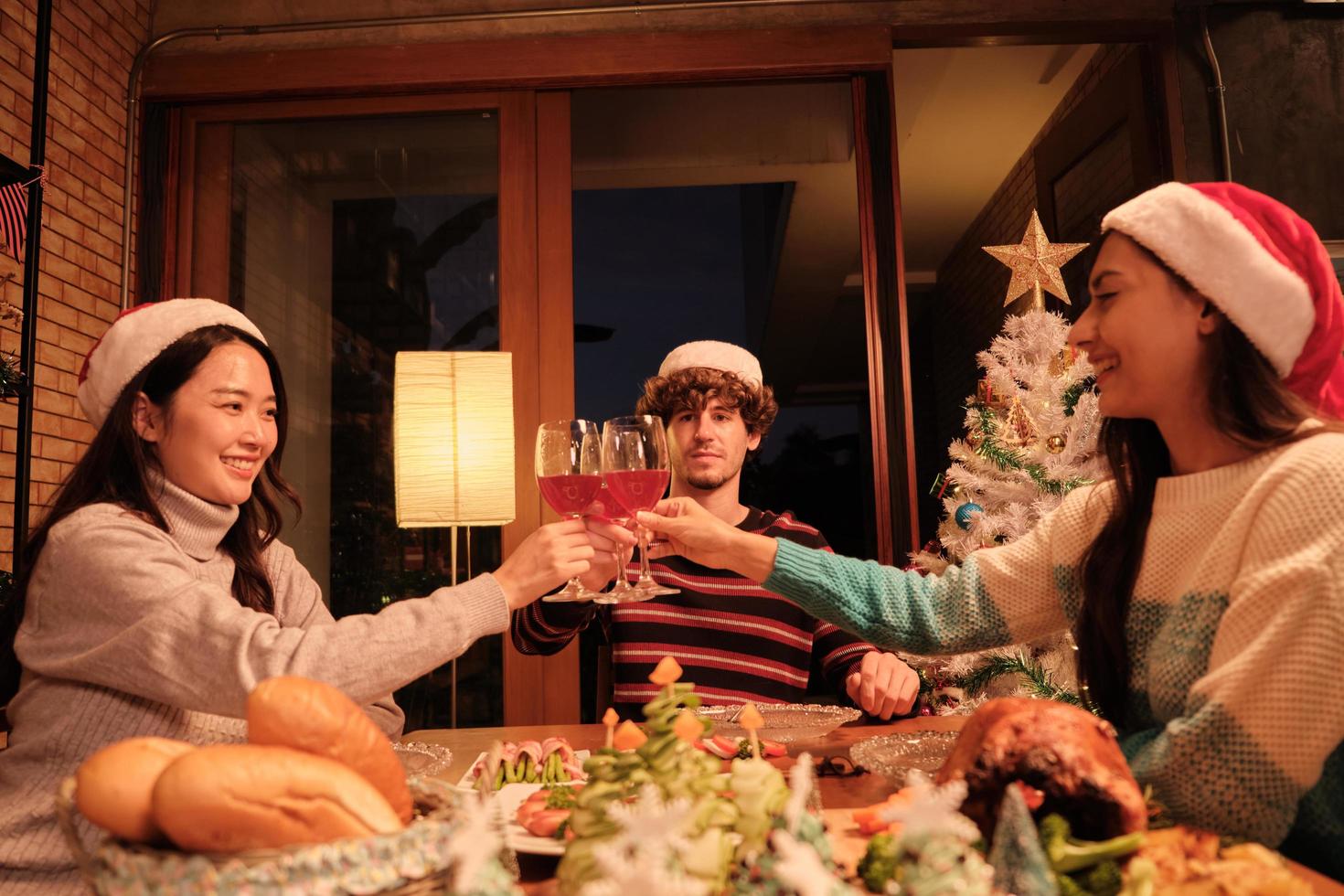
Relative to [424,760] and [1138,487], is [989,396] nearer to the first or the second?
[1138,487]

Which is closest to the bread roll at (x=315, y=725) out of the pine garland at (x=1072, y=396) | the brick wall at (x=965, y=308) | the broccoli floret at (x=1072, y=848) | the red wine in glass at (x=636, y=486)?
the broccoli floret at (x=1072, y=848)

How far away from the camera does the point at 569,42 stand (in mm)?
3914

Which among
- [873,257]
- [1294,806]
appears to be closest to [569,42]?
[873,257]

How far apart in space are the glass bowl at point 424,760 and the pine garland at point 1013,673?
192 centimetres

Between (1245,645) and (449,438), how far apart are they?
8.24ft

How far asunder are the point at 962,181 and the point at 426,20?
3768mm

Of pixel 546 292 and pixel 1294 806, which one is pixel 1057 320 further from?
pixel 1294 806

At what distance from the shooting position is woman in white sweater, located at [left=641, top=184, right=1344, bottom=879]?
34.9 inches

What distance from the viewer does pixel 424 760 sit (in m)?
1.26

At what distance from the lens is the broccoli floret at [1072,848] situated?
675 millimetres

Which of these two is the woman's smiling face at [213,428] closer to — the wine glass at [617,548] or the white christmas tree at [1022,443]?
the wine glass at [617,548]

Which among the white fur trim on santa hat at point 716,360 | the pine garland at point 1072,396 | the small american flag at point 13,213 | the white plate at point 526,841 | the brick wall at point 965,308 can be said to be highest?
the brick wall at point 965,308

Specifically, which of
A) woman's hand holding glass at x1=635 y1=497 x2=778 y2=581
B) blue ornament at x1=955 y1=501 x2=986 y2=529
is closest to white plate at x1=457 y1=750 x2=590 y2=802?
woman's hand holding glass at x1=635 y1=497 x2=778 y2=581

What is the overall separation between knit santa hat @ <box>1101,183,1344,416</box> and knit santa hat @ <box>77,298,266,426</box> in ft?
4.61
